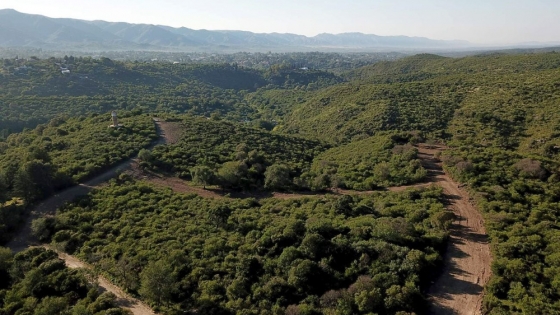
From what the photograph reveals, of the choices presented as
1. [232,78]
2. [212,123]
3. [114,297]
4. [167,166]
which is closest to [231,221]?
[114,297]

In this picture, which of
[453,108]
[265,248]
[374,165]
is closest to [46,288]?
[265,248]

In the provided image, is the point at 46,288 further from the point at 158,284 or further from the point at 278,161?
the point at 278,161

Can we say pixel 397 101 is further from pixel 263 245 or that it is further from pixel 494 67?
pixel 263 245

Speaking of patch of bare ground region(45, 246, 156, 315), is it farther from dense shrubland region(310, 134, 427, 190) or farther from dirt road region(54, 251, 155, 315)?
dense shrubland region(310, 134, 427, 190)

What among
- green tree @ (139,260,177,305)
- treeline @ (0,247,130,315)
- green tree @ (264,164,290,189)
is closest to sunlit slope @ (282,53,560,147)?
green tree @ (264,164,290,189)

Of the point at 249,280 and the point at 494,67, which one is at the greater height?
the point at 494,67

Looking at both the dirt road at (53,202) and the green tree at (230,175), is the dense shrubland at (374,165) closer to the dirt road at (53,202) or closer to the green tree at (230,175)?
the green tree at (230,175)
